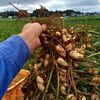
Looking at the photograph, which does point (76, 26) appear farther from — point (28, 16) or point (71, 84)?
point (71, 84)

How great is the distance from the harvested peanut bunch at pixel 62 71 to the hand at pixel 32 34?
0.09 meters

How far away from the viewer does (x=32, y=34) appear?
1832 mm

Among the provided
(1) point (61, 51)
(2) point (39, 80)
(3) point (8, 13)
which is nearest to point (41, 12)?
(3) point (8, 13)

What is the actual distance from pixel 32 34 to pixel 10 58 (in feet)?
0.84

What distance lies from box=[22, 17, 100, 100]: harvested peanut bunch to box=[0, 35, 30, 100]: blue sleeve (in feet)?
0.84

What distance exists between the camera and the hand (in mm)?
1774

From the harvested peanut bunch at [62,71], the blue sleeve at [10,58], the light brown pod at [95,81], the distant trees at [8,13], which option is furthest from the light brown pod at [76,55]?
the distant trees at [8,13]

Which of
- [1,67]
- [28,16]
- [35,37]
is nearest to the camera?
[1,67]

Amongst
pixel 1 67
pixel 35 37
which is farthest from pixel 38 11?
pixel 1 67

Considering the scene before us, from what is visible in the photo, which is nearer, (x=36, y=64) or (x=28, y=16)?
(x=36, y=64)

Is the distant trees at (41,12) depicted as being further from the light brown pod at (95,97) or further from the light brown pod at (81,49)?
the light brown pod at (95,97)

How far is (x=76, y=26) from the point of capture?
222 cm

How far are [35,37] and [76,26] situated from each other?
426 mm

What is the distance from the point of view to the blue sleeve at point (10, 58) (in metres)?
1.59
